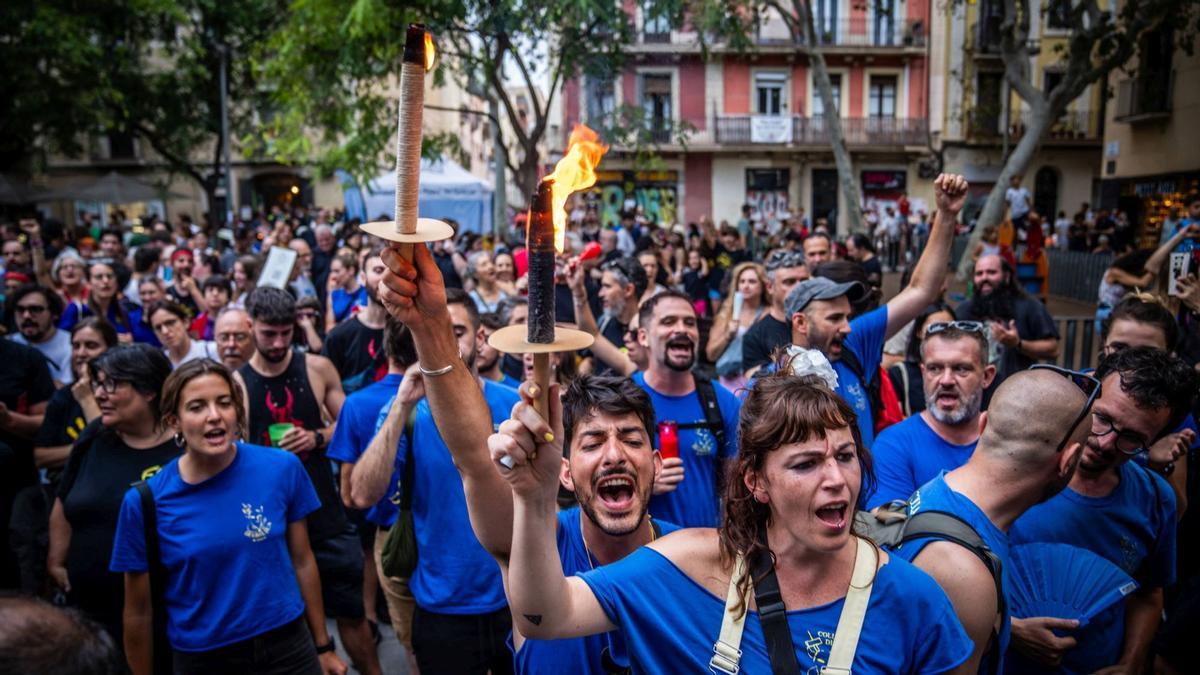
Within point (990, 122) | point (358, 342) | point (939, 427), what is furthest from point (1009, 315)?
point (990, 122)

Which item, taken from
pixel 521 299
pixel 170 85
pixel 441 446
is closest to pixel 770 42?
pixel 170 85

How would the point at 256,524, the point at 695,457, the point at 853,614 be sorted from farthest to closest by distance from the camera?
the point at 695,457 → the point at 256,524 → the point at 853,614

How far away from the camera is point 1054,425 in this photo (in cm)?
239

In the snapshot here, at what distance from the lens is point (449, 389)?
1.91 metres

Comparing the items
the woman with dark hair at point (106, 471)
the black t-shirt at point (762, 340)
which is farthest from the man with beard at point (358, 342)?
the black t-shirt at point (762, 340)

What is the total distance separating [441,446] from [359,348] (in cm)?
261

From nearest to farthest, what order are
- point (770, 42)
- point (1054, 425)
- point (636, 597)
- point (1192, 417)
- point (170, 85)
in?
point (636, 597) → point (1054, 425) → point (1192, 417) → point (170, 85) → point (770, 42)

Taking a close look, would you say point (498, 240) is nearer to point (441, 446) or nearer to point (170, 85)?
point (441, 446)

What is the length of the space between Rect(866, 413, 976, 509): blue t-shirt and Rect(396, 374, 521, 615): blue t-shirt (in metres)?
1.55

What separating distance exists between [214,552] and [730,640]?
213 centimetres

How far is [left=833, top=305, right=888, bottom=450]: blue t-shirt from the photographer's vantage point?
404cm

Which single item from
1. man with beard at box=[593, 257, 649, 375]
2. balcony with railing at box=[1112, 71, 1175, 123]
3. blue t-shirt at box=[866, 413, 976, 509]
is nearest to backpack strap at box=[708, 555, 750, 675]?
blue t-shirt at box=[866, 413, 976, 509]

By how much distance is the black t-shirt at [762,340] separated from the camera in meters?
5.07

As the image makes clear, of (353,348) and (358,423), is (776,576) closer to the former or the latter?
(358,423)
